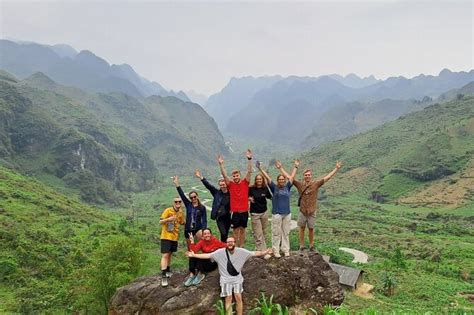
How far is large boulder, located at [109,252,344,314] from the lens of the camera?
48.8ft

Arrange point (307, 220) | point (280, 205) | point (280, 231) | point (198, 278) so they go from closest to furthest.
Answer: point (198, 278), point (280, 205), point (280, 231), point (307, 220)

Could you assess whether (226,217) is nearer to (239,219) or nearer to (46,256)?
(239,219)

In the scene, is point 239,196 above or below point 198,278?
above

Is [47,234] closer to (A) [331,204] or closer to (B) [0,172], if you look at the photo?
(B) [0,172]

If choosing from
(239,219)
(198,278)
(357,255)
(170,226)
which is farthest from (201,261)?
(357,255)

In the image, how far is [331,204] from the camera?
12900 centimetres

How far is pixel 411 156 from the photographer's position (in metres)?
139

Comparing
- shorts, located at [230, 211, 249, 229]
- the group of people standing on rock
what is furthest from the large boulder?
shorts, located at [230, 211, 249, 229]

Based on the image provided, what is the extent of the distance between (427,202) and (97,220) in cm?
8827

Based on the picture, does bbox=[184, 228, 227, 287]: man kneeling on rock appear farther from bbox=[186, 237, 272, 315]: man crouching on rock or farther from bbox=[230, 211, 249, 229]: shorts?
bbox=[230, 211, 249, 229]: shorts

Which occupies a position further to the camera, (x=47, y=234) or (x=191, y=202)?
(x=47, y=234)

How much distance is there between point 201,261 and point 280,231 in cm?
329

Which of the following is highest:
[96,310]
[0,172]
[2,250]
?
[0,172]

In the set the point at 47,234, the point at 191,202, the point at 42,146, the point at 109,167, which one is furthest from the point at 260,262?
the point at 109,167
